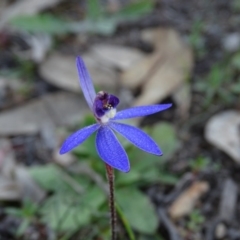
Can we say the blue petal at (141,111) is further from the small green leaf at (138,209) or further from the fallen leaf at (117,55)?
the fallen leaf at (117,55)

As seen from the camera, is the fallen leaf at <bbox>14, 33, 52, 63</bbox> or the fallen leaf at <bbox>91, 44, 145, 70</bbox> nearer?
the fallen leaf at <bbox>91, 44, 145, 70</bbox>

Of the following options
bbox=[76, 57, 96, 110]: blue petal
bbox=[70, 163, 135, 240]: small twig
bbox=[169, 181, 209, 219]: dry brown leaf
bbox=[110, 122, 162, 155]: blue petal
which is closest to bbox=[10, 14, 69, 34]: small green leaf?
bbox=[70, 163, 135, 240]: small twig

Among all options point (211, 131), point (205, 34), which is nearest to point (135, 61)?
point (205, 34)

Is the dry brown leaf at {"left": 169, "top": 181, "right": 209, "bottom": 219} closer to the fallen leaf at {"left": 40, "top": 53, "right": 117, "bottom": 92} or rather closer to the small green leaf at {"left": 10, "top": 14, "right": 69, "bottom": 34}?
the fallen leaf at {"left": 40, "top": 53, "right": 117, "bottom": 92}

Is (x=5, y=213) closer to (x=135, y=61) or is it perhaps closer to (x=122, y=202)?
(x=122, y=202)

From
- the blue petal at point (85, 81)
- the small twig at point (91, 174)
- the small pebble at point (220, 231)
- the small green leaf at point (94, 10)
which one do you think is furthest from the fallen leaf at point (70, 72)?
the blue petal at point (85, 81)

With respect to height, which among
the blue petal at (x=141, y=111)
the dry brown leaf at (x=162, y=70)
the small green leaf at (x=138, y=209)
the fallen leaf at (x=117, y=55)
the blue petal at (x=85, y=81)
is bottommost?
the small green leaf at (x=138, y=209)

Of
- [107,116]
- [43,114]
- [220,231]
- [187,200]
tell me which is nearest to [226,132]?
[187,200]

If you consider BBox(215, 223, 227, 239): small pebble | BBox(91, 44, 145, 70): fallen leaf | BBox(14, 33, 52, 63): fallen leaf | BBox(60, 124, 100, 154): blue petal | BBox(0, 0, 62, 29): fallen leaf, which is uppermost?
BBox(0, 0, 62, 29): fallen leaf
